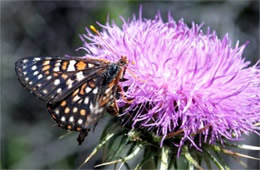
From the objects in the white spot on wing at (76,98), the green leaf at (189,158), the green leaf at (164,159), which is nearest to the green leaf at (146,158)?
the green leaf at (164,159)

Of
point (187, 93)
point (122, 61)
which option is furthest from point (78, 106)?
point (187, 93)

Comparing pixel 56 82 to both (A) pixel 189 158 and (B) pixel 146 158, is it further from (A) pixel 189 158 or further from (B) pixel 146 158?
(A) pixel 189 158

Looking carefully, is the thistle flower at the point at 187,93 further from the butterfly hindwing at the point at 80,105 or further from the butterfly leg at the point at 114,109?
the butterfly hindwing at the point at 80,105

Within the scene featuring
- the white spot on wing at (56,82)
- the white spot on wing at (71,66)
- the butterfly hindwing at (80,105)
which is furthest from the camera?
the white spot on wing at (71,66)

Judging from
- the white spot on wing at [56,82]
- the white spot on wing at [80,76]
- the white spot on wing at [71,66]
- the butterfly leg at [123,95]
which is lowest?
the white spot on wing at [56,82]

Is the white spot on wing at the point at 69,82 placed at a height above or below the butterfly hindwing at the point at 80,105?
above

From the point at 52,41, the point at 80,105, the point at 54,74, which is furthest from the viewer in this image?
the point at 52,41

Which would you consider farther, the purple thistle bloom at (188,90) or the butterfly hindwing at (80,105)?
the purple thistle bloom at (188,90)
